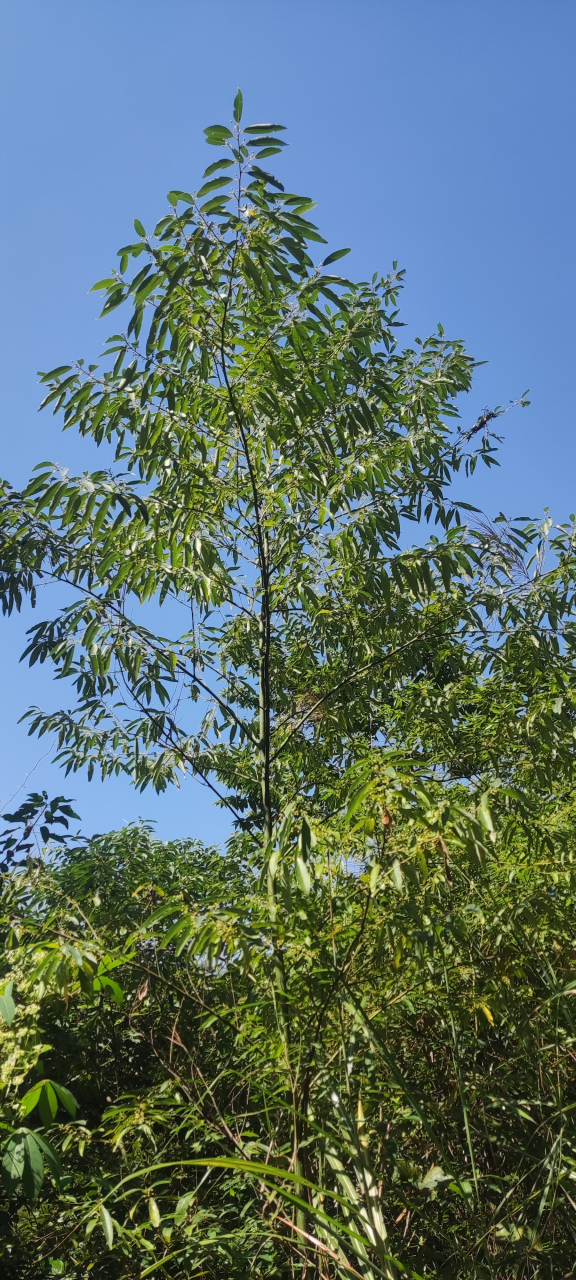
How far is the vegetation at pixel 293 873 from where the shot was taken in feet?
4.73

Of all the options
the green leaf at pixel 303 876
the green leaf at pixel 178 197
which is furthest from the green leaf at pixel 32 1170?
the green leaf at pixel 178 197

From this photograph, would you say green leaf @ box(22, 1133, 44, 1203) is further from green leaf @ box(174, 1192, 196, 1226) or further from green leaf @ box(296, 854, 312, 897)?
green leaf @ box(296, 854, 312, 897)

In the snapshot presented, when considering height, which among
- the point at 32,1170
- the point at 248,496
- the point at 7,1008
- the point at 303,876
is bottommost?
the point at 32,1170

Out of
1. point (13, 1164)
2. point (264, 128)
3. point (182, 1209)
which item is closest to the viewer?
point (13, 1164)

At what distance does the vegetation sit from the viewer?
1.44 metres

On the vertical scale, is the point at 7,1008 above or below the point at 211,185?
below

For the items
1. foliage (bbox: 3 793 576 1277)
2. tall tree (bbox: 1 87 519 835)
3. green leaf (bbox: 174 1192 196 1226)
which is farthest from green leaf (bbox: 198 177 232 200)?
green leaf (bbox: 174 1192 196 1226)

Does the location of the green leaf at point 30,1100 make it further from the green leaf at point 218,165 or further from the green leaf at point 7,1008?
the green leaf at point 218,165

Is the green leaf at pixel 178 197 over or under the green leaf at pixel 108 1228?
over

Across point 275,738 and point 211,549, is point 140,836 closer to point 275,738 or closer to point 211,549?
point 275,738

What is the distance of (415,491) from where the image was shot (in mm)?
2695

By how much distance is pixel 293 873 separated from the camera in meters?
1.52

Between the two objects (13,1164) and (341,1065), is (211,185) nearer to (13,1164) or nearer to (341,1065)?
(341,1065)

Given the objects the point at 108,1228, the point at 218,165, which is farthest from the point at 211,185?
the point at 108,1228
